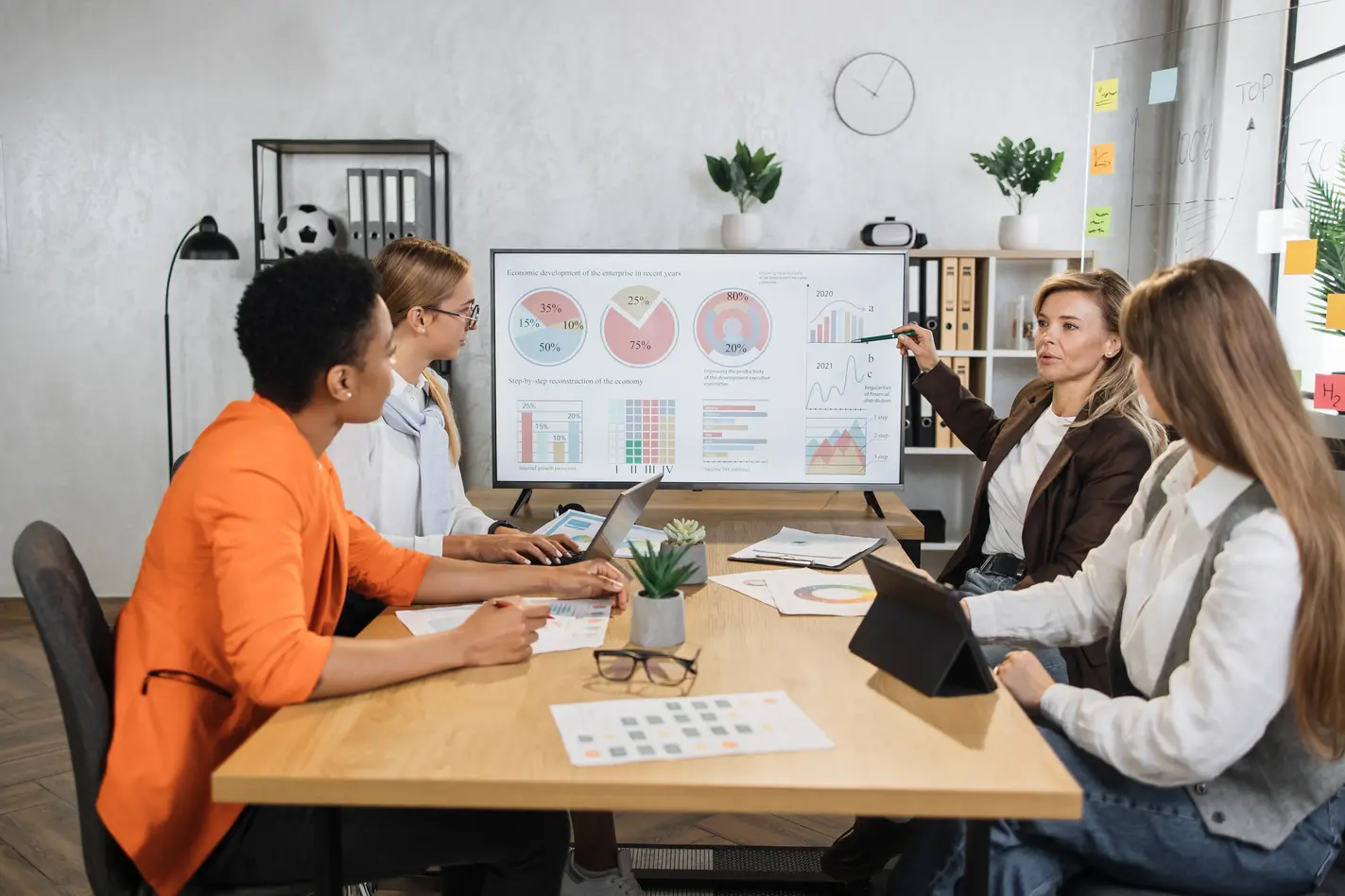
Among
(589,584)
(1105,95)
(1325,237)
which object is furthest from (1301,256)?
(589,584)

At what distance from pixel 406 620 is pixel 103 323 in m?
3.19

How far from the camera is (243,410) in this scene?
1406 mm

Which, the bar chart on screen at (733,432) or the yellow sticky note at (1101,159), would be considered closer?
the bar chart on screen at (733,432)

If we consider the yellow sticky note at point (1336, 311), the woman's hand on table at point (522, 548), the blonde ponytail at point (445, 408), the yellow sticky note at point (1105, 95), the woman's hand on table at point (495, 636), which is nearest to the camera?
the woman's hand on table at point (495, 636)

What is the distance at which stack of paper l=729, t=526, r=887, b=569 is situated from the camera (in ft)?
6.81

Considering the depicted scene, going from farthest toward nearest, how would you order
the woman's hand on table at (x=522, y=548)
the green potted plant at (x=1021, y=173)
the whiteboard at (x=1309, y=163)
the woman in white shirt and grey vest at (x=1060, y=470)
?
1. the green potted plant at (x=1021, y=173)
2. the whiteboard at (x=1309, y=163)
3. the woman in white shirt and grey vest at (x=1060, y=470)
4. the woman's hand on table at (x=522, y=548)

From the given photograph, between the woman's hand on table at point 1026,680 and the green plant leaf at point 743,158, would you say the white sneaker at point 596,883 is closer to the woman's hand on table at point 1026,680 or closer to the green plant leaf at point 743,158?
the woman's hand on table at point 1026,680

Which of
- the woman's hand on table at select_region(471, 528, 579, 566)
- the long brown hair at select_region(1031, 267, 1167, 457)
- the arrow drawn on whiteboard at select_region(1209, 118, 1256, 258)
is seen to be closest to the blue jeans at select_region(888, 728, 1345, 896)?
the woman's hand on table at select_region(471, 528, 579, 566)

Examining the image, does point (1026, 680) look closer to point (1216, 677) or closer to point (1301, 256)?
point (1216, 677)

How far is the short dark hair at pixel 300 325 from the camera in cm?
141

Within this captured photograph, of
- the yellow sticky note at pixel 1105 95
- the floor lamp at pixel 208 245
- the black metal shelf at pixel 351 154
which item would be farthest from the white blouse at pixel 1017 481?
the floor lamp at pixel 208 245

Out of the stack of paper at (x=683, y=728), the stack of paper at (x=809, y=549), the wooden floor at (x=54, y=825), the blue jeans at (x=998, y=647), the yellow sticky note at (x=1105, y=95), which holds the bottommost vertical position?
the wooden floor at (x=54, y=825)

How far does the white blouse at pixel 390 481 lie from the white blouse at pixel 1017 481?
48.0 inches

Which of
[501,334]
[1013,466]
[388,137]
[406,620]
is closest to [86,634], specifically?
[406,620]
